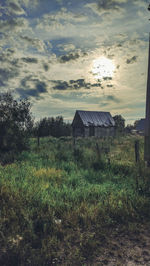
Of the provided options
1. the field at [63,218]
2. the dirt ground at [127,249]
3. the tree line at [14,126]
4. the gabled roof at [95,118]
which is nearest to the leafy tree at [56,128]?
the gabled roof at [95,118]

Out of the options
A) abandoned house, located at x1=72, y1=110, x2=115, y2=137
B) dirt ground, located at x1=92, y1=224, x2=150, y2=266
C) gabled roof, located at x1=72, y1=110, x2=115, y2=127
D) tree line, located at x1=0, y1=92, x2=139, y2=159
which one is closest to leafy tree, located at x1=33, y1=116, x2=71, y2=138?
abandoned house, located at x1=72, y1=110, x2=115, y2=137

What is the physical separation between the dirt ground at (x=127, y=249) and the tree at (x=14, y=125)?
992cm

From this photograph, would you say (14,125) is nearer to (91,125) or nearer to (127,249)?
(127,249)

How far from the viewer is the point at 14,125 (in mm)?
12609

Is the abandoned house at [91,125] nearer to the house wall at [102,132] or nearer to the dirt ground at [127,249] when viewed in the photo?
the house wall at [102,132]

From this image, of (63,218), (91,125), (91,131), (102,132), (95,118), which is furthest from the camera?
(95,118)

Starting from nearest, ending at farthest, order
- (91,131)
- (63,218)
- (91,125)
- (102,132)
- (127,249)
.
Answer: (127,249), (63,218), (91,125), (91,131), (102,132)

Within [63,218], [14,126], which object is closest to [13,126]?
[14,126]

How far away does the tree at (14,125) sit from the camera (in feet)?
39.5

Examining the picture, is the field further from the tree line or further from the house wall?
the house wall

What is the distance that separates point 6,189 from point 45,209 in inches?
59.0

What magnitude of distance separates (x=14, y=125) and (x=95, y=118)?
21871 mm

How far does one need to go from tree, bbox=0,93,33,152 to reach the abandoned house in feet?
58.0

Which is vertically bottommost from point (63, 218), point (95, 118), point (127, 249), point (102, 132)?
point (127, 249)
